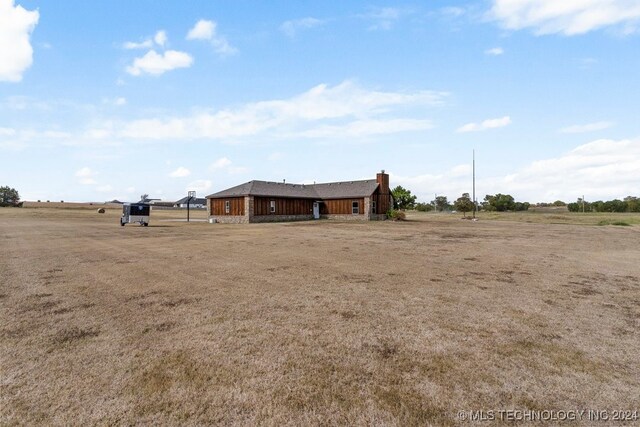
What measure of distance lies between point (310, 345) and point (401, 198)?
44.9 m

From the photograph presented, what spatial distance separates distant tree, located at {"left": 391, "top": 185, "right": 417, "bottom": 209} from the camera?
47719 millimetres

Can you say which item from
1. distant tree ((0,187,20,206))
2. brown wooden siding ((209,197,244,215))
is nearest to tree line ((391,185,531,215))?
brown wooden siding ((209,197,244,215))

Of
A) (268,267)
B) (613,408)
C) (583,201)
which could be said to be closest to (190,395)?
(613,408)

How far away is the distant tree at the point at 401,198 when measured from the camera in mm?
47719

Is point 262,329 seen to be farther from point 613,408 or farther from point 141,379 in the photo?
point 613,408

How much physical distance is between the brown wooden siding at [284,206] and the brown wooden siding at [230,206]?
5.81 feet

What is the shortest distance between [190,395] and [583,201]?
91326 millimetres

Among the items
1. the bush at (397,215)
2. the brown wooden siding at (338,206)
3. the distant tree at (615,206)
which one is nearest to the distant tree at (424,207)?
the distant tree at (615,206)

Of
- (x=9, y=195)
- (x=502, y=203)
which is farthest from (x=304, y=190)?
(x=9, y=195)

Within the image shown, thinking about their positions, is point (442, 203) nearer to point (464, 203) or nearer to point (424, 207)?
point (424, 207)

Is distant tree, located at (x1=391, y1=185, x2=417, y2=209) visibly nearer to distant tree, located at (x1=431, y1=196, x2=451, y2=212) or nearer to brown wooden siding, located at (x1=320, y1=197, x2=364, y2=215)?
brown wooden siding, located at (x1=320, y1=197, x2=364, y2=215)

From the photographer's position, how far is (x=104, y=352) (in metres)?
4.40

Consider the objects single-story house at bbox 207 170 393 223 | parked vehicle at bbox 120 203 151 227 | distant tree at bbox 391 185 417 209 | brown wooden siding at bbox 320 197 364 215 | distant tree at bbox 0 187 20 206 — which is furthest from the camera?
distant tree at bbox 0 187 20 206

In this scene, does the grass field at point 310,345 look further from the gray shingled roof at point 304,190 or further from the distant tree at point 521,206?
the distant tree at point 521,206
